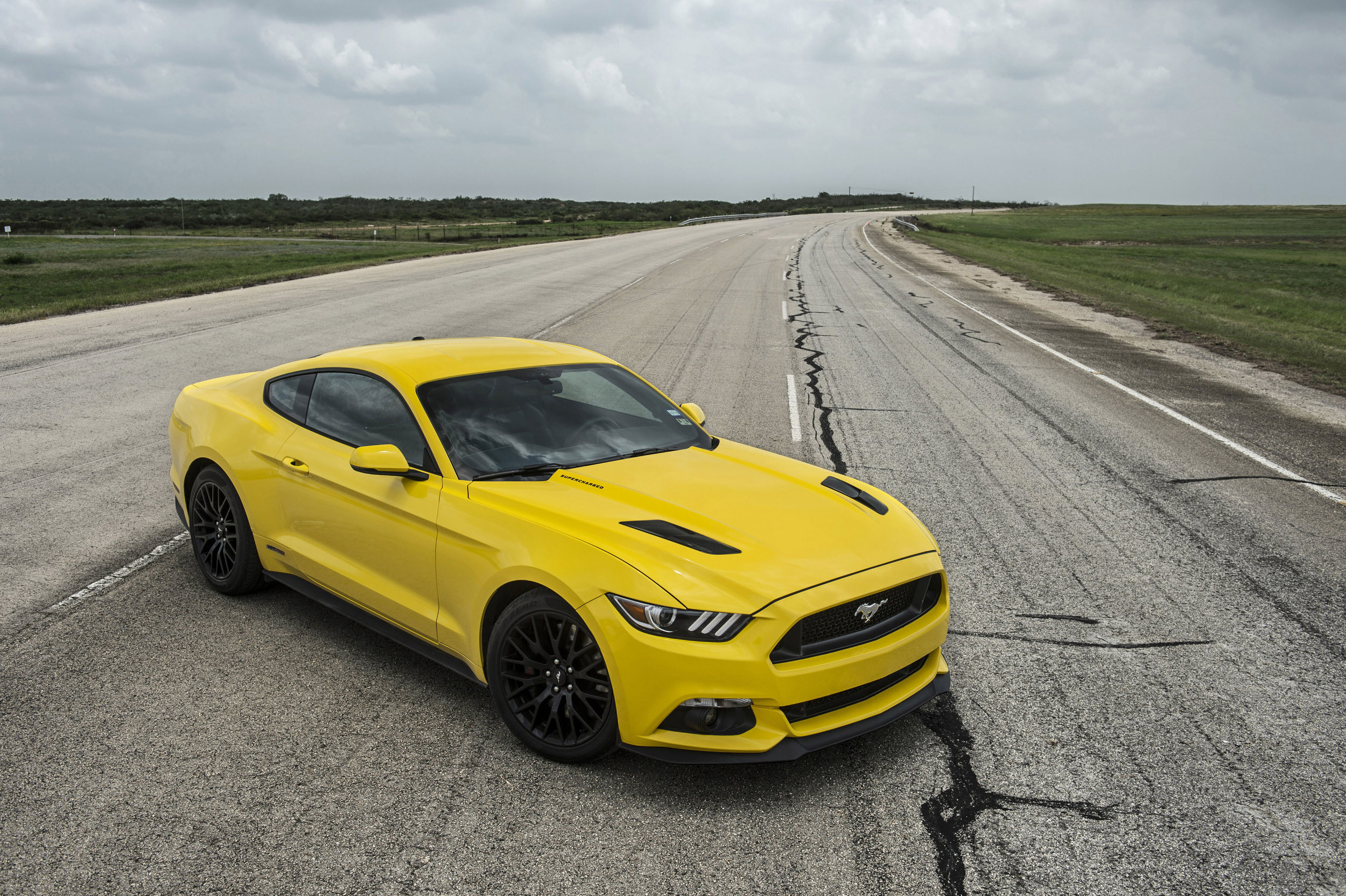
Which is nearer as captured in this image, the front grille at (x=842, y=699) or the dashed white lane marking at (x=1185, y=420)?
the front grille at (x=842, y=699)

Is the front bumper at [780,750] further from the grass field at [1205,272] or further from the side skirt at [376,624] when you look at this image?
the grass field at [1205,272]

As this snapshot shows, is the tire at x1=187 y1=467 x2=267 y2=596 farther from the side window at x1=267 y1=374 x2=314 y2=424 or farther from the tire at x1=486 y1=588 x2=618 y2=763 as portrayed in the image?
the tire at x1=486 y1=588 x2=618 y2=763

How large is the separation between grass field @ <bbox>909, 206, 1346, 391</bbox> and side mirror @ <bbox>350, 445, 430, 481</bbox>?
525 inches

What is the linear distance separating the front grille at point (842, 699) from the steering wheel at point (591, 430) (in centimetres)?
171

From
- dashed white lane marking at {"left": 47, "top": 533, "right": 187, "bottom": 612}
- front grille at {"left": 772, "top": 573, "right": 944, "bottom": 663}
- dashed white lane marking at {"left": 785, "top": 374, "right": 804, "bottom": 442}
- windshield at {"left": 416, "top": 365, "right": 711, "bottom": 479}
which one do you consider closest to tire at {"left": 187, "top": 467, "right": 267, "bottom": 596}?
dashed white lane marking at {"left": 47, "top": 533, "right": 187, "bottom": 612}

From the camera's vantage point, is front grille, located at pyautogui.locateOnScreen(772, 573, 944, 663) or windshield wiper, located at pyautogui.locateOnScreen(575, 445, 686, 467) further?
windshield wiper, located at pyautogui.locateOnScreen(575, 445, 686, 467)

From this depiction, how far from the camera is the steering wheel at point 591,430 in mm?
4500

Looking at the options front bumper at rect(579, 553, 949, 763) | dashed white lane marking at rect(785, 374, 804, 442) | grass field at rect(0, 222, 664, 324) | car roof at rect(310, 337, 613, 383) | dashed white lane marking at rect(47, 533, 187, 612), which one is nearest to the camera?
front bumper at rect(579, 553, 949, 763)

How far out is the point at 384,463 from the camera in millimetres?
4043

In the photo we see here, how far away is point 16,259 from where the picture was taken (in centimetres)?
3203

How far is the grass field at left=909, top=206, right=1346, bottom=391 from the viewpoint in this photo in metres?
17.2

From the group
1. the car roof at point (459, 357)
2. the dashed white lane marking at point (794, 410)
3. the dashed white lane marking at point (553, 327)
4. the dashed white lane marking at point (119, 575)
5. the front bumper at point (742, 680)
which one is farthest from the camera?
the dashed white lane marking at point (553, 327)

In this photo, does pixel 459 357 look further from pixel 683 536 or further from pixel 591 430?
pixel 683 536

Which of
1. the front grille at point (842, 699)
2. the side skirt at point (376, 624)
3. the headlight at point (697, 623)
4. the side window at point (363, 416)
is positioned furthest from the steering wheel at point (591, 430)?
the front grille at point (842, 699)
